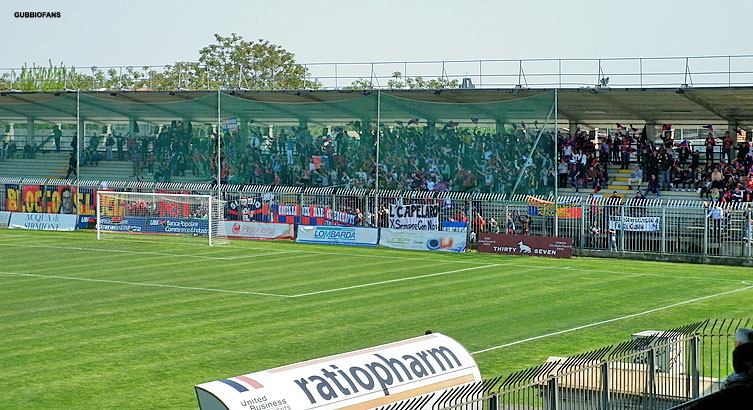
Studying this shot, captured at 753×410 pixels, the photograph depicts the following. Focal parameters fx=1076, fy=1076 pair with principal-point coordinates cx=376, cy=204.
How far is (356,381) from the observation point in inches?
425

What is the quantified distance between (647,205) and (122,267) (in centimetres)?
1966

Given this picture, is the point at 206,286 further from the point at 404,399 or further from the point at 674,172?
the point at 674,172

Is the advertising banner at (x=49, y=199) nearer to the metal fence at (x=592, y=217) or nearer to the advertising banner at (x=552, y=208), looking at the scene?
the metal fence at (x=592, y=217)

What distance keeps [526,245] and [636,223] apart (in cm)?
413

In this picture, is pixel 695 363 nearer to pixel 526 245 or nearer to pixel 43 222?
pixel 526 245

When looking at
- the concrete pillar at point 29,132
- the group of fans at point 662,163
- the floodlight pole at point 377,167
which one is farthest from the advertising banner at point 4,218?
the group of fans at point 662,163

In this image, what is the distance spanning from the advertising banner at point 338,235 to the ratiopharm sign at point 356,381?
3083cm

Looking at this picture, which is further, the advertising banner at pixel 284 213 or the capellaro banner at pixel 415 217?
the advertising banner at pixel 284 213

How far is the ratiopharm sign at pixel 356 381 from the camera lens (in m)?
9.95

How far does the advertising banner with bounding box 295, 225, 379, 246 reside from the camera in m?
43.2

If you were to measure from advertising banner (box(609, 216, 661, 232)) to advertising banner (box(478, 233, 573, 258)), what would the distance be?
2105 millimetres

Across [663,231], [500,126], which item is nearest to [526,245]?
[663,231]

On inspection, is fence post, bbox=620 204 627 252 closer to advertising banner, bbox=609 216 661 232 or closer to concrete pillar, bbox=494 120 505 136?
advertising banner, bbox=609 216 661 232

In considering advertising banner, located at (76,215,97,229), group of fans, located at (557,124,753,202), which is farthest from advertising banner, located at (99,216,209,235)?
group of fans, located at (557,124,753,202)
